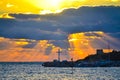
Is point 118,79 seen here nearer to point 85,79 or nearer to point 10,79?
point 85,79

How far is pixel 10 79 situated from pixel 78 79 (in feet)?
78.6

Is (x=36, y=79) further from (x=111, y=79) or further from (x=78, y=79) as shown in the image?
(x=111, y=79)

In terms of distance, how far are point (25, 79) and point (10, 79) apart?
5.35m

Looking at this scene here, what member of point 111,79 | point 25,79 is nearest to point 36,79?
point 25,79

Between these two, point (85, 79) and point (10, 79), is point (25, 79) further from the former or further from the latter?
point (85, 79)

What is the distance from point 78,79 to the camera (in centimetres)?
14575

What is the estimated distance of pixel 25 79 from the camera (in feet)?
476

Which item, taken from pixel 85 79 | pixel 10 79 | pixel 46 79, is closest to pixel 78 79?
pixel 85 79

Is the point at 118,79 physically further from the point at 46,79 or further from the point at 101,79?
the point at 46,79

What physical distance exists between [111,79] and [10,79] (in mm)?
35362

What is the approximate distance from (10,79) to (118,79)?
3771cm

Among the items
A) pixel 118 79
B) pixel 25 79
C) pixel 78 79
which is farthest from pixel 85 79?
pixel 25 79

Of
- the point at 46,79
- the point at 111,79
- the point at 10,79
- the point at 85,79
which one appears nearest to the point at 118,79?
the point at 111,79

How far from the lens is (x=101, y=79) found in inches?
5655
